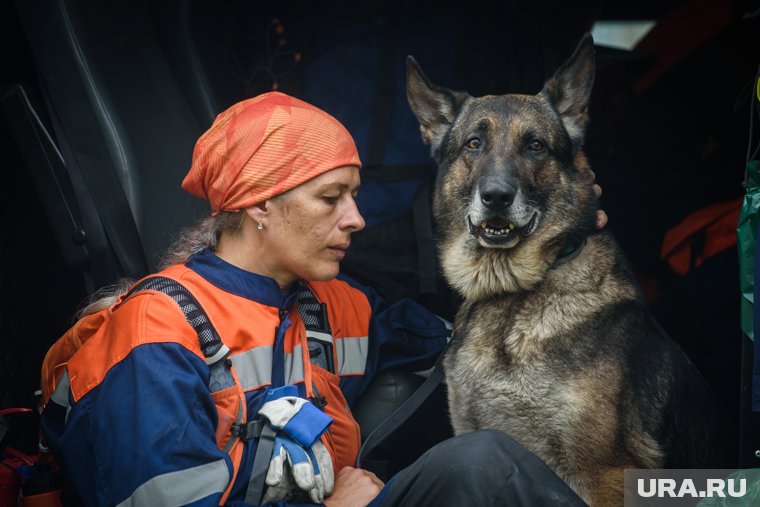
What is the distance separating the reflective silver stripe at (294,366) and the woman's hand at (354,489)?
0.30 meters

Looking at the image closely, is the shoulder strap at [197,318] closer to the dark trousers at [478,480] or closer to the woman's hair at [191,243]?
the woman's hair at [191,243]

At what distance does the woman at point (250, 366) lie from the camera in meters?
1.78

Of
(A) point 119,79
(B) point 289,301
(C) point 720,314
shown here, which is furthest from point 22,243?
(C) point 720,314

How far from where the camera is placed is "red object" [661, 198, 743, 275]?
3.17 meters

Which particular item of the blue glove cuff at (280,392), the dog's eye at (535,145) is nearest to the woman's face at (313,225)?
the blue glove cuff at (280,392)

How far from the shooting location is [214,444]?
1.83 meters

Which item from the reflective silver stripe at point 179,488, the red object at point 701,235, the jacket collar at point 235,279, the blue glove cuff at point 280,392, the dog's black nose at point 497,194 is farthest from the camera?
the red object at point 701,235

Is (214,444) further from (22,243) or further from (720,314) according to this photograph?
(720,314)

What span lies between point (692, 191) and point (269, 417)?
2.58m

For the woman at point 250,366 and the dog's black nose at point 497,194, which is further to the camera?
the dog's black nose at point 497,194

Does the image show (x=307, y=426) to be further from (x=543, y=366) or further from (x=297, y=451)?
(x=543, y=366)

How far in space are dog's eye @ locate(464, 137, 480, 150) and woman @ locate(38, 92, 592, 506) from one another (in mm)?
520

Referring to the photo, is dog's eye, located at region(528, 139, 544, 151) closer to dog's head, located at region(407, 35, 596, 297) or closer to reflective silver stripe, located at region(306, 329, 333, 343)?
dog's head, located at region(407, 35, 596, 297)

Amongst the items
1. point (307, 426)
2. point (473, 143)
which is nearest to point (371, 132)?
point (473, 143)
